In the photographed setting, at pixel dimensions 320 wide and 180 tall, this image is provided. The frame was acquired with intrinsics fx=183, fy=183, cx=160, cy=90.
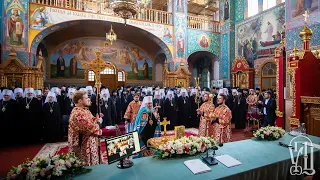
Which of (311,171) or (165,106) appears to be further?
(165,106)

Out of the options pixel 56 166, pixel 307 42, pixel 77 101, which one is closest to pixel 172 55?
pixel 307 42

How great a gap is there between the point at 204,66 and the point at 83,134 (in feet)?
54.8

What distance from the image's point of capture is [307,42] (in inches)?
230

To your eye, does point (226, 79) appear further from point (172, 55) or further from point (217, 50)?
point (172, 55)

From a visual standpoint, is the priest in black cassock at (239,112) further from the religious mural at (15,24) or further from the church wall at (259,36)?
the religious mural at (15,24)

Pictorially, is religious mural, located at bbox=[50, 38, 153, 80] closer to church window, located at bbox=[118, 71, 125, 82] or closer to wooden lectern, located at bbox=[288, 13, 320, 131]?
church window, located at bbox=[118, 71, 125, 82]

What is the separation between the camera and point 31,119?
644cm

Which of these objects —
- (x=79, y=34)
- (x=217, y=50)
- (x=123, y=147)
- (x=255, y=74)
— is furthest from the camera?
(x=217, y=50)

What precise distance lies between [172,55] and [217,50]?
4.63 m

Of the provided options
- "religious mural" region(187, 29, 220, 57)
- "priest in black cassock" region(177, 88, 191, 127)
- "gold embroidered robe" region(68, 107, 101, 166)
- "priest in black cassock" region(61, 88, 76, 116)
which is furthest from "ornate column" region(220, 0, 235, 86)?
"gold embroidered robe" region(68, 107, 101, 166)

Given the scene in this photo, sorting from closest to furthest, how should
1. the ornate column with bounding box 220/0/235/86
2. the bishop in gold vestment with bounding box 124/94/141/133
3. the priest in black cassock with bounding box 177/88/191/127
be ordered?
the bishop in gold vestment with bounding box 124/94/141/133 < the priest in black cassock with bounding box 177/88/191/127 < the ornate column with bounding box 220/0/235/86

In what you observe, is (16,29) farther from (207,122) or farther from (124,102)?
(207,122)

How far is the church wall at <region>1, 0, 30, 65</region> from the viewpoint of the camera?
961 cm

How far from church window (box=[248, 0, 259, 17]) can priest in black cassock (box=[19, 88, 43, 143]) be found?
15.1 metres
